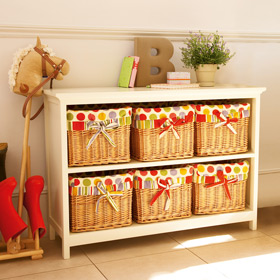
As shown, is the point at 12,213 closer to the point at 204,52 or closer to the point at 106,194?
the point at 106,194

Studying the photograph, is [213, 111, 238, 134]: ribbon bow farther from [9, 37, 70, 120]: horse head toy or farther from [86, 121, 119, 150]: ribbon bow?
[9, 37, 70, 120]: horse head toy

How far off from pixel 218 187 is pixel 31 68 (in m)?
1.12

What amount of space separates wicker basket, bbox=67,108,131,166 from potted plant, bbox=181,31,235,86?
0.59m

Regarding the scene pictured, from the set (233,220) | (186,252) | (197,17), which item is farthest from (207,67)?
(186,252)

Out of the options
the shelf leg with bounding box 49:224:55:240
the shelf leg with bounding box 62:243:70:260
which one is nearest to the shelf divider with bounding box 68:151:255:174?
the shelf leg with bounding box 62:243:70:260

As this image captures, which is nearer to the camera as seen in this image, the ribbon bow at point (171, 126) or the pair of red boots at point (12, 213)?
the pair of red boots at point (12, 213)

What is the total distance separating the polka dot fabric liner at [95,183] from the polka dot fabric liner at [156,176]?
0.05 meters

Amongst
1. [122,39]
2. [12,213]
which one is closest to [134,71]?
[122,39]

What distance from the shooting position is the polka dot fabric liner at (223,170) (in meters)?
2.41

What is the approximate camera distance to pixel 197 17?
2.75m

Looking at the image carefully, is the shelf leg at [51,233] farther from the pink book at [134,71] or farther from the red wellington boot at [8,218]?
the pink book at [134,71]

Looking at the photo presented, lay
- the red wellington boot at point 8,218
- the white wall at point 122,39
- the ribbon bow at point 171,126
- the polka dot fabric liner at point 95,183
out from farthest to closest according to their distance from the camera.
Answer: the white wall at point 122,39 → the ribbon bow at point 171,126 → the polka dot fabric liner at point 95,183 → the red wellington boot at point 8,218

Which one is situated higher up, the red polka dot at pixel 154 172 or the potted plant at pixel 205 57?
the potted plant at pixel 205 57

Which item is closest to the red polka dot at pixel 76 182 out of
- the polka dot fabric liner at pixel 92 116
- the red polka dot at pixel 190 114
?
the polka dot fabric liner at pixel 92 116
